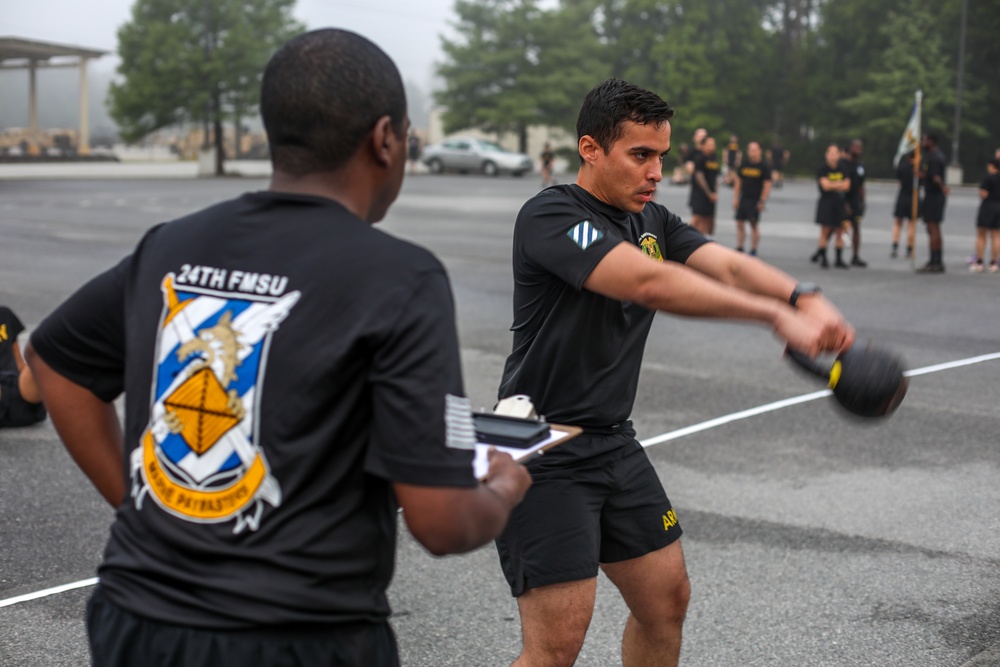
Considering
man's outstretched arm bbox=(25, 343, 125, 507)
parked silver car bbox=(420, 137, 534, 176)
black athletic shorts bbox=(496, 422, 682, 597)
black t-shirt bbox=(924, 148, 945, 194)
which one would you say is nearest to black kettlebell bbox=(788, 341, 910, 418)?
black athletic shorts bbox=(496, 422, 682, 597)

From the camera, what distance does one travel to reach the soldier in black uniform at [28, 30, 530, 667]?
196 cm

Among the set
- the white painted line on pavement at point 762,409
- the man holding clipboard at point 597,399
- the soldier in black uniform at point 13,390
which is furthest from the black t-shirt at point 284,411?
the soldier in black uniform at point 13,390

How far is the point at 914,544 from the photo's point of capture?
19.1 feet

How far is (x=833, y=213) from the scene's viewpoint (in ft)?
59.5

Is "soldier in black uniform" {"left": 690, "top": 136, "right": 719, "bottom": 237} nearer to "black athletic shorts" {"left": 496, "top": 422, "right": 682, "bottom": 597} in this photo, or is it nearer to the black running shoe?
the black running shoe

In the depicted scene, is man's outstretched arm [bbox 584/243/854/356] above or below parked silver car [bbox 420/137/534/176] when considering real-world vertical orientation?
below

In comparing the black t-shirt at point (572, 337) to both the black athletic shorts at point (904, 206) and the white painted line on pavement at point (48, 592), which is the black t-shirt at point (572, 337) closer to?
the white painted line on pavement at point (48, 592)

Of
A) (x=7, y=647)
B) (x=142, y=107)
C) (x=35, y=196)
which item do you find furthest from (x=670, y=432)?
(x=142, y=107)

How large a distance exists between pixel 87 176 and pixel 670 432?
141 feet

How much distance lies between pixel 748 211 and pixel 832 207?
6.13ft

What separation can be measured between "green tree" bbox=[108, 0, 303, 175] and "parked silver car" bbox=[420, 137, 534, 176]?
8.38 metres

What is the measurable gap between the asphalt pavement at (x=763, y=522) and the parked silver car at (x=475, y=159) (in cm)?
3748

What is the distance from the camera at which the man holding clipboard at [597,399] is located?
11.2 ft

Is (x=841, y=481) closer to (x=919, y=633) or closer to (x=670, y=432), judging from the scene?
(x=670, y=432)
